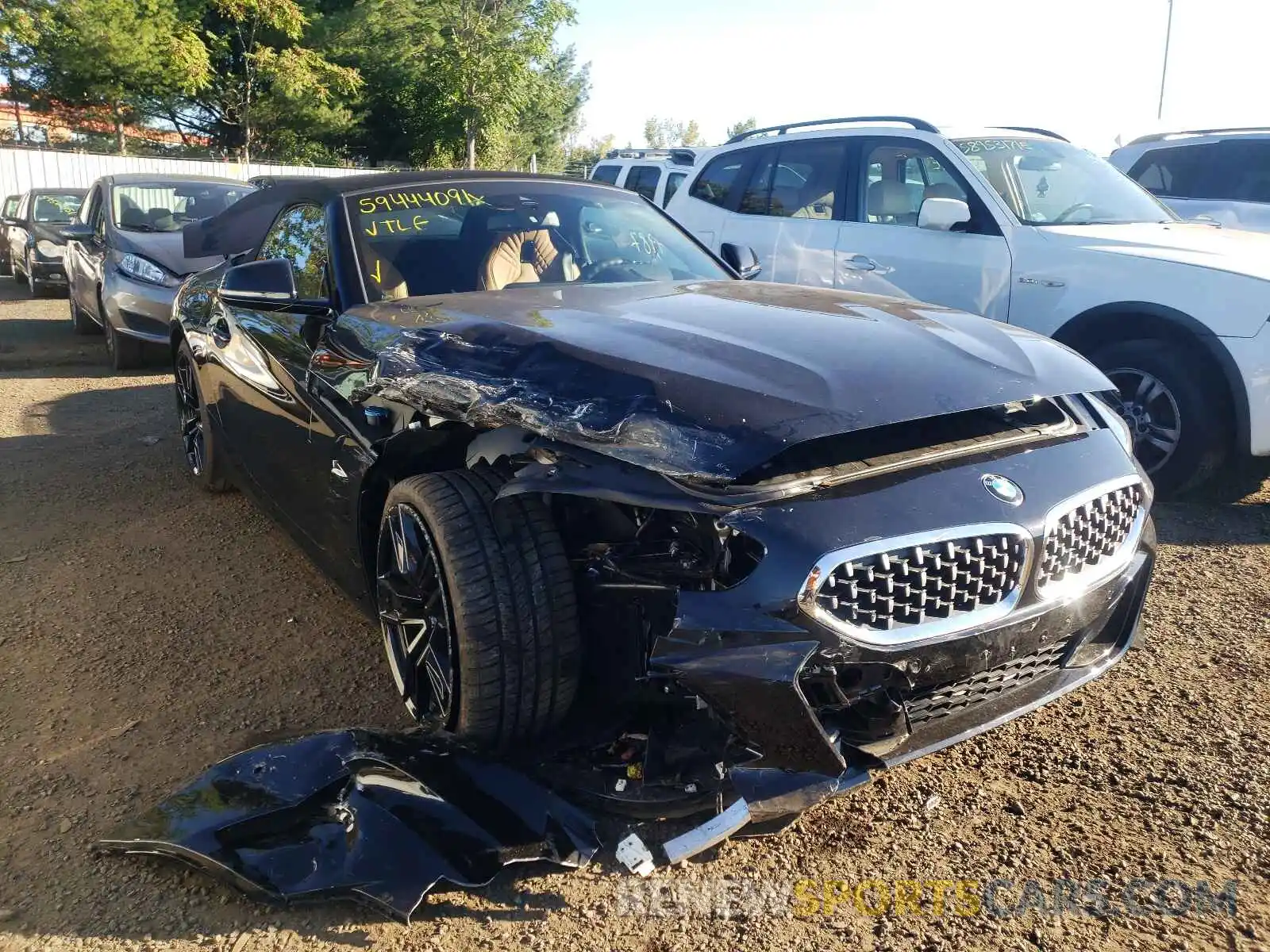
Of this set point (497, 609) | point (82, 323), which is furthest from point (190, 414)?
point (82, 323)

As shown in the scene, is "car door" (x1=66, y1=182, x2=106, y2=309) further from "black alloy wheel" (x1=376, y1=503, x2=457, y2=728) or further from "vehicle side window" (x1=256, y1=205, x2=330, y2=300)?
"black alloy wheel" (x1=376, y1=503, x2=457, y2=728)

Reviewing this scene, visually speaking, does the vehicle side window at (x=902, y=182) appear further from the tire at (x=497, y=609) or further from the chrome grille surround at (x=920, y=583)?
the tire at (x=497, y=609)

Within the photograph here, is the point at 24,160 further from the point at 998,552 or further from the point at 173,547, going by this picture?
the point at 998,552

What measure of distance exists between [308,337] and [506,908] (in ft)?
6.76

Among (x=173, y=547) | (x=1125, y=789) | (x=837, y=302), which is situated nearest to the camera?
(x=1125, y=789)

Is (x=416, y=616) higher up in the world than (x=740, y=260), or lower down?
lower down

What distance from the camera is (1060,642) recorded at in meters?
2.40

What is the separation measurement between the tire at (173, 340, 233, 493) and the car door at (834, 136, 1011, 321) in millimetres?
3705

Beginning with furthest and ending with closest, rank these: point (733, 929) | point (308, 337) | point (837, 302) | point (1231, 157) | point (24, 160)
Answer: point (24, 160) < point (1231, 157) < point (308, 337) < point (837, 302) < point (733, 929)

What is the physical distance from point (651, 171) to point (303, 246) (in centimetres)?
911

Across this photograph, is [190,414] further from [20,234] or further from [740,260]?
[20,234]

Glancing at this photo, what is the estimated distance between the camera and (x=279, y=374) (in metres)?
3.58

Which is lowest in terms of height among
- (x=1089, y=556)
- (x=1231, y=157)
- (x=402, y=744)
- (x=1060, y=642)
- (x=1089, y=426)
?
(x=402, y=744)

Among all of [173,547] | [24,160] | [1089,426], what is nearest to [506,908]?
[1089,426]
